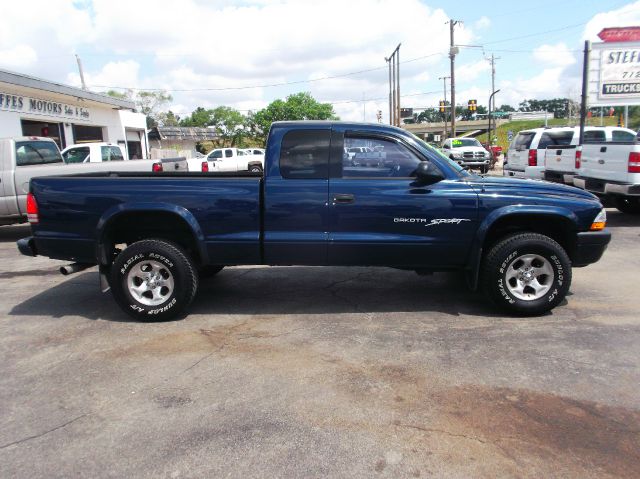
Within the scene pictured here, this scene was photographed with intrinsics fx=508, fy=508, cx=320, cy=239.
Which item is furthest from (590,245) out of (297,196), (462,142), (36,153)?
(462,142)

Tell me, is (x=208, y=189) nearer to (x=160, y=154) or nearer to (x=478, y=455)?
(x=478, y=455)

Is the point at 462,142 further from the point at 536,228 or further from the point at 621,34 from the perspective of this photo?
the point at 536,228

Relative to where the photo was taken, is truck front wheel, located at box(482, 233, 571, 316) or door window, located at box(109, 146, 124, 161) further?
door window, located at box(109, 146, 124, 161)

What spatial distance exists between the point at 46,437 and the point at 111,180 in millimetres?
2583

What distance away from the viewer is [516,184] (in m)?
4.97

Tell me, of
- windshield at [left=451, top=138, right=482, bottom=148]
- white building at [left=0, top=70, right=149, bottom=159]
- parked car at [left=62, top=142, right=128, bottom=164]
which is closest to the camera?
parked car at [left=62, top=142, right=128, bottom=164]

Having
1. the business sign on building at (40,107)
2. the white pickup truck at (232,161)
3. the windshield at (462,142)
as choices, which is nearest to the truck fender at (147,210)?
the business sign on building at (40,107)

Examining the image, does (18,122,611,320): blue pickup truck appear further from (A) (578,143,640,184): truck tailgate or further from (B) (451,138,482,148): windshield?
(B) (451,138,482,148): windshield

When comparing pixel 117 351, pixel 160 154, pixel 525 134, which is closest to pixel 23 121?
pixel 160 154

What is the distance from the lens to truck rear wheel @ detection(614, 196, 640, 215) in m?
10.8

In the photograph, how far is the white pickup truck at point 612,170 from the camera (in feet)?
29.7

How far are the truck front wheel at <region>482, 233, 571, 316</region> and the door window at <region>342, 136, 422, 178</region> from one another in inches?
46.5

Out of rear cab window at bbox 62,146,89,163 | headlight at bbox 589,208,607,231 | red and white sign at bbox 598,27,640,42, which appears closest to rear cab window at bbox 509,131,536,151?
red and white sign at bbox 598,27,640,42

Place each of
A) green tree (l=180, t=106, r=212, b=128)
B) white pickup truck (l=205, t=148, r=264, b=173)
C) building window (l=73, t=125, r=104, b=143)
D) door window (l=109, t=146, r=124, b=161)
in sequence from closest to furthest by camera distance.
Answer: door window (l=109, t=146, r=124, b=161), white pickup truck (l=205, t=148, r=264, b=173), building window (l=73, t=125, r=104, b=143), green tree (l=180, t=106, r=212, b=128)
